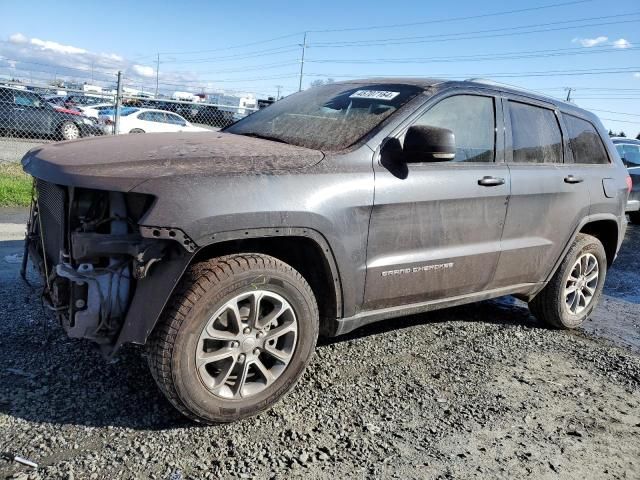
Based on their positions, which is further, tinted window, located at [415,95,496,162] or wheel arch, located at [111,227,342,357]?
tinted window, located at [415,95,496,162]

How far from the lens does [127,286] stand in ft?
8.37

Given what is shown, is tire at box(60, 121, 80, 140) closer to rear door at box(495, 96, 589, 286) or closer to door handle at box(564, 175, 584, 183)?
rear door at box(495, 96, 589, 286)

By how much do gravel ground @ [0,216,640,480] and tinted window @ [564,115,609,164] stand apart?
1587mm

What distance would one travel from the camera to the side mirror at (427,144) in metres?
3.04

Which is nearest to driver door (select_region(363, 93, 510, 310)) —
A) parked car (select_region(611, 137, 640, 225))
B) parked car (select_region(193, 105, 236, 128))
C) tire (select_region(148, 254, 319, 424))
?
tire (select_region(148, 254, 319, 424))

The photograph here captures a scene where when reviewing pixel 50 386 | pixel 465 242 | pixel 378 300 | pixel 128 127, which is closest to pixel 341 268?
pixel 378 300

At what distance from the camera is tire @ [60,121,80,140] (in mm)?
14530

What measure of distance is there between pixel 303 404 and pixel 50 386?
1358 mm

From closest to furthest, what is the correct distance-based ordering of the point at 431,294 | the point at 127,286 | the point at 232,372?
the point at 127,286, the point at 232,372, the point at 431,294

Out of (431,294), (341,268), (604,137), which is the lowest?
(431,294)

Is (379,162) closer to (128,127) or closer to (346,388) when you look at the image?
(346,388)

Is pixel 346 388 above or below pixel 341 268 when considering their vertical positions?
below

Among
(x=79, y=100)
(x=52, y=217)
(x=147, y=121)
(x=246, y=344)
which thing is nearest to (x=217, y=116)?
(x=147, y=121)

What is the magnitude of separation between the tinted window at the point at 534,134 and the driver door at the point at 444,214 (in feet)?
0.65
